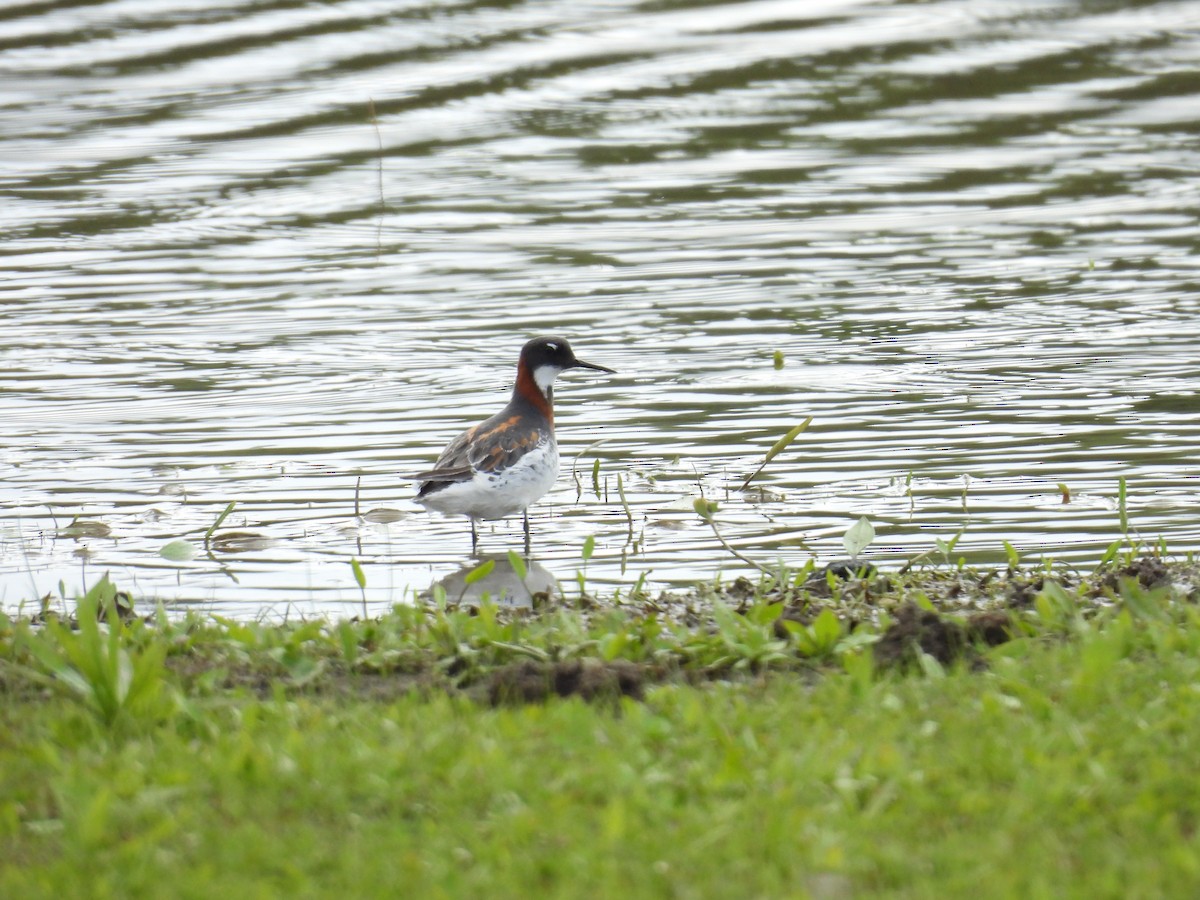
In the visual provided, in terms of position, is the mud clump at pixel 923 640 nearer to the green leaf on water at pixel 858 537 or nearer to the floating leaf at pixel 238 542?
the green leaf on water at pixel 858 537

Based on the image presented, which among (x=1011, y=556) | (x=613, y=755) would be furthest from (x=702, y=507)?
(x=613, y=755)

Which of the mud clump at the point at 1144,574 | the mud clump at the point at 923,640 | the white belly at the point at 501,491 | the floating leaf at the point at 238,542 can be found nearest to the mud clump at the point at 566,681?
the mud clump at the point at 923,640

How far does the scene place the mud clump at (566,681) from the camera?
6.44 m

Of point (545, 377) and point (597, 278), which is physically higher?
point (597, 278)

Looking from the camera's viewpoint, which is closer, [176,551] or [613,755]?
[613,755]

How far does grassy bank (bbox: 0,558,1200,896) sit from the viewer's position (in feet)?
15.7

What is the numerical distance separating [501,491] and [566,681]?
3.58 meters

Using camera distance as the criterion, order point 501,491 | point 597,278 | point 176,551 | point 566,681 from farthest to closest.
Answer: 1. point 597,278
2. point 501,491
3. point 176,551
4. point 566,681

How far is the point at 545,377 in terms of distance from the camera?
448 inches

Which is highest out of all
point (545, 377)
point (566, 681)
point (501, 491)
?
point (545, 377)

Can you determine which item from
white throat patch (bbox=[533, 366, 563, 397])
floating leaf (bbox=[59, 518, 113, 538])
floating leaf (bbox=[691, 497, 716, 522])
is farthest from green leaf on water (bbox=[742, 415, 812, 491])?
floating leaf (bbox=[59, 518, 113, 538])

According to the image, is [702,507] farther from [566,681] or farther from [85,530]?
[85,530]

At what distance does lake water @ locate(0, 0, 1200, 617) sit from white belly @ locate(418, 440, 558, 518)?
0.87ft

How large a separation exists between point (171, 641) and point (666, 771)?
2.56m
